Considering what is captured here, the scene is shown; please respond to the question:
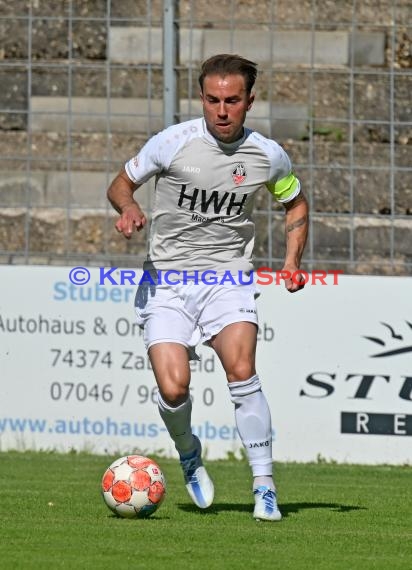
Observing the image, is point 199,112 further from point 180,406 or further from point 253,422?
point 253,422

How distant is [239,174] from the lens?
22.6 ft

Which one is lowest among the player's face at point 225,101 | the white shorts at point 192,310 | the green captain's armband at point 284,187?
the white shorts at point 192,310

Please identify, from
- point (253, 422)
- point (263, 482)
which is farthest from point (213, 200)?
point (263, 482)

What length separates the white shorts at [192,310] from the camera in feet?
22.5

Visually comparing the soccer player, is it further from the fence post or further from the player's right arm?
the fence post

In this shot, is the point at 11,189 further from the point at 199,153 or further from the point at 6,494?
the point at 199,153

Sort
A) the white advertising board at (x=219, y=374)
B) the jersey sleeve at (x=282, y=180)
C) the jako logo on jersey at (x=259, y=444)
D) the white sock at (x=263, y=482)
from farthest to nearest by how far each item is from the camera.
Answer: the white advertising board at (x=219, y=374), the jersey sleeve at (x=282, y=180), the jako logo on jersey at (x=259, y=444), the white sock at (x=263, y=482)

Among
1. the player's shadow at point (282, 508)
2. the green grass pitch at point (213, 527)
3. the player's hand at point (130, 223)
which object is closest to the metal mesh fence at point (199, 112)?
the green grass pitch at point (213, 527)

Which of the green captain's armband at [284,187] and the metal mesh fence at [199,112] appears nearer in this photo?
the green captain's armband at [284,187]

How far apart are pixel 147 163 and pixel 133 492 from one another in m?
1.67

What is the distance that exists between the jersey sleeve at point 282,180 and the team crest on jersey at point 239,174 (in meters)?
0.19

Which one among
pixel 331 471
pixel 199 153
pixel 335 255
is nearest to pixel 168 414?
pixel 199 153

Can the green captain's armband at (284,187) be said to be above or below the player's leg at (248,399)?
above

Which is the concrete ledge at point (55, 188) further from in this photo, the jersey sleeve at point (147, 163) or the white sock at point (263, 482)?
the white sock at point (263, 482)
